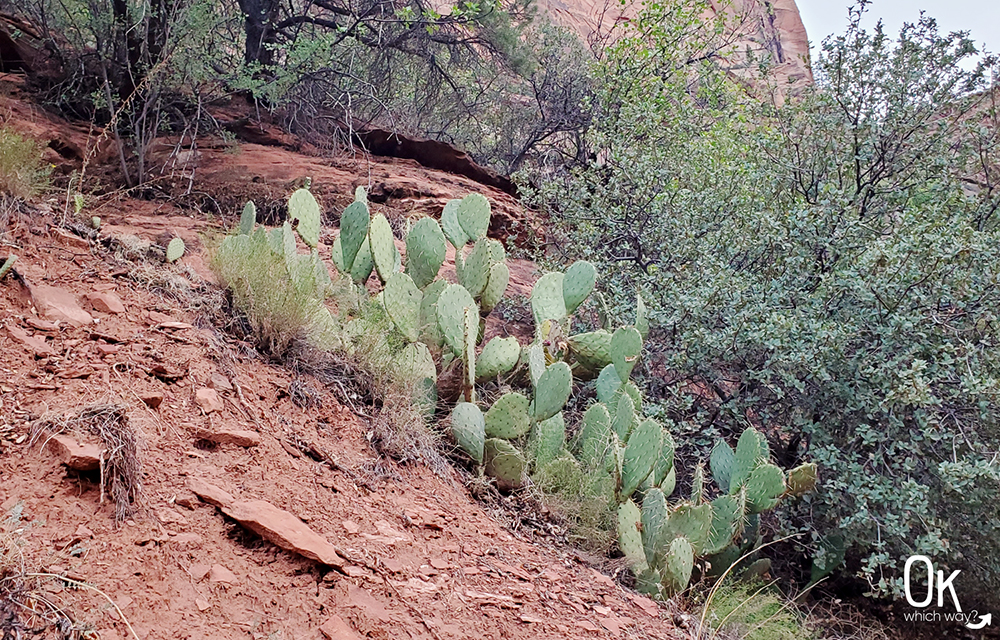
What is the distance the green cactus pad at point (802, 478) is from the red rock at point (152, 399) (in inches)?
123

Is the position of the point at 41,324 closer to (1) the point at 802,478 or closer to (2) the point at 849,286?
(1) the point at 802,478

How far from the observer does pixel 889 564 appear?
3.91 metres

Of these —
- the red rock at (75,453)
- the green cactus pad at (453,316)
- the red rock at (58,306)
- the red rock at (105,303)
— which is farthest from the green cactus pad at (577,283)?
the red rock at (75,453)

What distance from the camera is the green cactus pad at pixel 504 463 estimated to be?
11.7ft

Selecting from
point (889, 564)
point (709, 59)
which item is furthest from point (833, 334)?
point (709, 59)

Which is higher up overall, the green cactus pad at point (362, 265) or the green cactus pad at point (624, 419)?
the green cactus pad at point (362, 265)

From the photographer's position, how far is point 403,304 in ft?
12.8

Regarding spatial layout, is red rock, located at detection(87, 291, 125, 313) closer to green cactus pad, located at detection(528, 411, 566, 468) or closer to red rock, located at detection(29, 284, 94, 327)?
red rock, located at detection(29, 284, 94, 327)

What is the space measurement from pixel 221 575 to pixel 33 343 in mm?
1357

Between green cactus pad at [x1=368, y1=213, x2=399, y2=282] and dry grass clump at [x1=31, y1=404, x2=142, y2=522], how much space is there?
2028mm

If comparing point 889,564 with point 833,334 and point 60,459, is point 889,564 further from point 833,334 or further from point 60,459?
point 60,459

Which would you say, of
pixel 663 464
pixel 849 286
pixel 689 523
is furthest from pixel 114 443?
pixel 849 286

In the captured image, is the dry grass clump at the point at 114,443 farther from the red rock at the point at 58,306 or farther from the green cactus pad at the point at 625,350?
the green cactus pad at the point at 625,350

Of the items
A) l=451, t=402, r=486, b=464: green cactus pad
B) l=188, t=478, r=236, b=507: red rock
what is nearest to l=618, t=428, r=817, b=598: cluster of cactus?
l=451, t=402, r=486, b=464: green cactus pad
